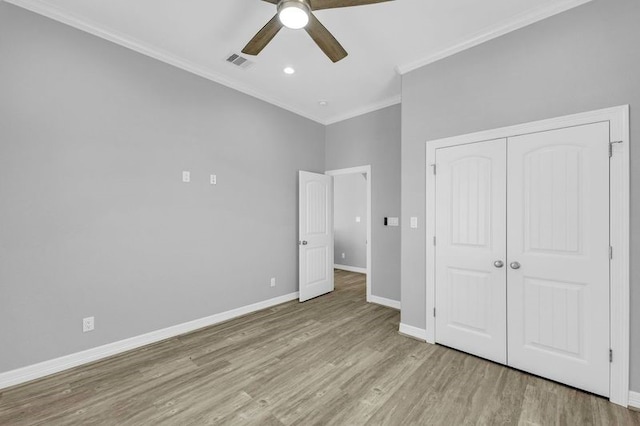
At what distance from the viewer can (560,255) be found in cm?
223

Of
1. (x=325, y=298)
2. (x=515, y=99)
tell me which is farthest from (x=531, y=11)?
(x=325, y=298)

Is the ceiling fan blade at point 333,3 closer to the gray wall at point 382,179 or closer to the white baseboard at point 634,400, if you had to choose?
the gray wall at point 382,179

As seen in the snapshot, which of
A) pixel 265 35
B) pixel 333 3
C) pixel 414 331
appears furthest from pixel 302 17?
pixel 414 331

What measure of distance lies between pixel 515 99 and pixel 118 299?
428 centimetres

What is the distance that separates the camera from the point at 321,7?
1901 mm

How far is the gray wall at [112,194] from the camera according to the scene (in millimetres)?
2248

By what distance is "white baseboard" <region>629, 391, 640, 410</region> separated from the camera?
1.93 meters

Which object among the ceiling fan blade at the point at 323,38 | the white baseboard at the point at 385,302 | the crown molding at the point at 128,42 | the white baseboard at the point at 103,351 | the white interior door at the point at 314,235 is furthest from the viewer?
the white interior door at the point at 314,235

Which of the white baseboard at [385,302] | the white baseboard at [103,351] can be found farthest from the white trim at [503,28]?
the white baseboard at [103,351]

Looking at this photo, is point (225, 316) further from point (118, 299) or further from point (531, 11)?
point (531, 11)

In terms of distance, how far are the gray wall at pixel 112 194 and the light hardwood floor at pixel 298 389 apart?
0.47 metres

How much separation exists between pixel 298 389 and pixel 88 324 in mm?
2080

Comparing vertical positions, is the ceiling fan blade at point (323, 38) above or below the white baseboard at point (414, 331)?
above

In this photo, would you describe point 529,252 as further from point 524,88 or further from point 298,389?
point 298,389
